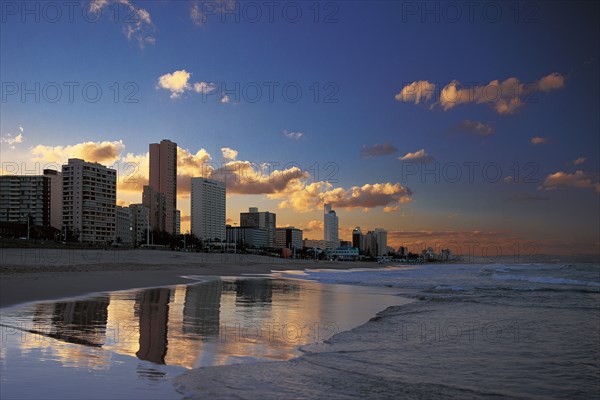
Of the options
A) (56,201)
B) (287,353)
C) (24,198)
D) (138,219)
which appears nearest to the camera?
(287,353)

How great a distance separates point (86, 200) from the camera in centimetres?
14488

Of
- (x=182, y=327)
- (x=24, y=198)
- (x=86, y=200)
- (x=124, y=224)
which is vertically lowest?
(x=182, y=327)

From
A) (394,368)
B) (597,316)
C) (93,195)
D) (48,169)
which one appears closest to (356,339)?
(394,368)

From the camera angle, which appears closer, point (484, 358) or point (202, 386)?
point (202, 386)

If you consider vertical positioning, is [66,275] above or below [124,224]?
below

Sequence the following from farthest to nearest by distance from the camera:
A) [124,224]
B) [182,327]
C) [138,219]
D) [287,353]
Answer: [138,219]
[124,224]
[182,327]
[287,353]

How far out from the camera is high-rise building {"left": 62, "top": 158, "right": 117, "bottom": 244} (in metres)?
144

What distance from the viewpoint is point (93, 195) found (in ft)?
481

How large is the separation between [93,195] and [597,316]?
151m

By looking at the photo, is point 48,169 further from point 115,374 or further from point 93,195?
point 115,374

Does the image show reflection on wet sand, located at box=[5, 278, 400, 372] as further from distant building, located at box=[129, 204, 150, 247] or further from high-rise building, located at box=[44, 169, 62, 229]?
distant building, located at box=[129, 204, 150, 247]

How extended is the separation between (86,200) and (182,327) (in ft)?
486

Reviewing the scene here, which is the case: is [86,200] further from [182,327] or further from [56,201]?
[182,327]

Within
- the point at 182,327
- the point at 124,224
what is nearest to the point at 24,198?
the point at 124,224
